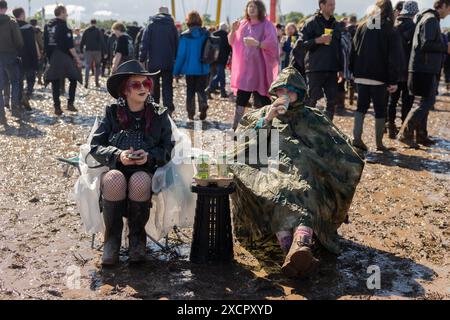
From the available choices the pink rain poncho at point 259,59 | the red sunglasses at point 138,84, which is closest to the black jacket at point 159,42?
the pink rain poncho at point 259,59

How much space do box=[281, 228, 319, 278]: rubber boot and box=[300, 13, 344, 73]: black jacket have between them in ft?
14.2

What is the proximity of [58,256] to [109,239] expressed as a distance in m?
0.50

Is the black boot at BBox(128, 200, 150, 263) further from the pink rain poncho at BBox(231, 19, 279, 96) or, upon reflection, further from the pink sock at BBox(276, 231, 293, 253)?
the pink rain poncho at BBox(231, 19, 279, 96)

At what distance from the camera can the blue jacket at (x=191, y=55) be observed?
10.8 m

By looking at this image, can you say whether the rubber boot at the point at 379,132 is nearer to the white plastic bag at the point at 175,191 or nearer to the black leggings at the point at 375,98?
the black leggings at the point at 375,98

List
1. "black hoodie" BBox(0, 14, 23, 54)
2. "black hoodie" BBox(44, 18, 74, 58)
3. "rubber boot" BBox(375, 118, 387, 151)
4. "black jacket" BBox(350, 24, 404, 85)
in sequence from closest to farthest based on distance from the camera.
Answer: "black jacket" BBox(350, 24, 404, 85), "rubber boot" BBox(375, 118, 387, 151), "black hoodie" BBox(0, 14, 23, 54), "black hoodie" BBox(44, 18, 74, 58)

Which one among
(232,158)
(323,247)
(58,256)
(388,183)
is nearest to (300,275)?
(323,247)

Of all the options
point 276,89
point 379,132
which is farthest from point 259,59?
point 276,89

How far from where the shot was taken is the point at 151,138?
4.66 m

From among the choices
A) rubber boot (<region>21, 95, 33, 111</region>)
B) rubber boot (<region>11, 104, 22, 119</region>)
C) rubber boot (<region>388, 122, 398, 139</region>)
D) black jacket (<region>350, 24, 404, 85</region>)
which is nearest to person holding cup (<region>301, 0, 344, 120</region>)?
black jacket (<region>350, 24, 404, 85</region>)

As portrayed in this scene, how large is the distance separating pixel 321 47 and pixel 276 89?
347 centimetres

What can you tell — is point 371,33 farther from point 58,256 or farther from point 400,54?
point 58,256

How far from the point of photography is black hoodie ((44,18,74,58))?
36.9 ft

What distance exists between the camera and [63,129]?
1039 centimetres
